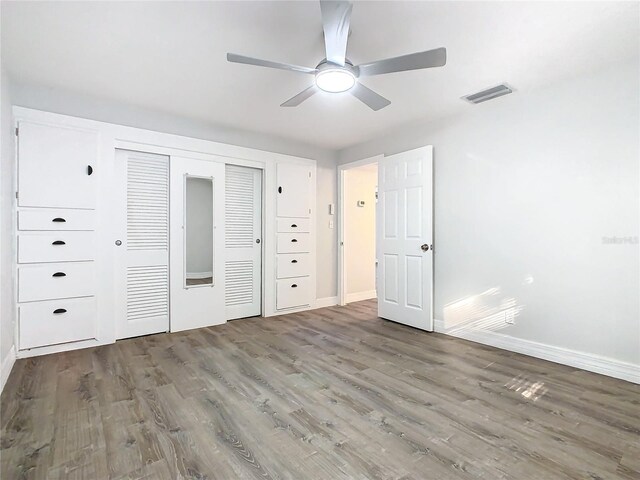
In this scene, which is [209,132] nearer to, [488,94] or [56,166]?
[56,166]

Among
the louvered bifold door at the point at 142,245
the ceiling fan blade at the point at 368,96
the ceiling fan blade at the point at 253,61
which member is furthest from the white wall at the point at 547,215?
the louvered bifold door at the point at 142,245

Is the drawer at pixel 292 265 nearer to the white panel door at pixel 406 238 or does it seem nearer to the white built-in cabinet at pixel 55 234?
the white panel door at pixel 406 238

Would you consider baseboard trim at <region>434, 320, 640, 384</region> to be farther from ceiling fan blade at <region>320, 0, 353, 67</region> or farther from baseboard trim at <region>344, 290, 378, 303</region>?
ceiling fan blade at <region>320, 0, 353, 67</region>

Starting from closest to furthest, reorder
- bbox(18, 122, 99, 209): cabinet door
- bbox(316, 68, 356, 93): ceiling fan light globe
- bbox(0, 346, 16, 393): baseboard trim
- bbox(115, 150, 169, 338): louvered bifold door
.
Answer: bbox(316, 68, 356, 93): ceiling fan light globe < bbox(0, 346, 16, 393): baseboard trim < bbox(18, 122, 99, 209): cabinet door < bbox(115, 150, 169, 338): louvered bifold door

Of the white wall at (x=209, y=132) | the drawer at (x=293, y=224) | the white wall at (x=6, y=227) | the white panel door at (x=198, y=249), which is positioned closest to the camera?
the white wall at (x=6, y=227)

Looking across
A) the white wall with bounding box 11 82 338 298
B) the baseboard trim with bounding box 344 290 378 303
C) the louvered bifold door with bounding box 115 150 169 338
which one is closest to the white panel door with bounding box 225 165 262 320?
the white wall with bounding box 11 82 338 298

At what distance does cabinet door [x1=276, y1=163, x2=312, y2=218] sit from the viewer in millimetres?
4586

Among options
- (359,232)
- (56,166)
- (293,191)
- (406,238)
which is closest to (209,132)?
(293,191)

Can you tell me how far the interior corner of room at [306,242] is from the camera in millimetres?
1832

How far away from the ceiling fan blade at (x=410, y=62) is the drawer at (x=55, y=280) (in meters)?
3.19

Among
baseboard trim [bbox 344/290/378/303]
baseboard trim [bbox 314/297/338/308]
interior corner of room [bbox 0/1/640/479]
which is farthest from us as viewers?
baseboard trim [bbox 344/290/378/303]

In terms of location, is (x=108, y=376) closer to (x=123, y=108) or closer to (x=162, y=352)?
(x=162, y=352)

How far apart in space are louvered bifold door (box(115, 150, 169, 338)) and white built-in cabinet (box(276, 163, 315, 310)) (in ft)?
4.84

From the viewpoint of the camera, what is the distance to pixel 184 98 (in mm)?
3240
